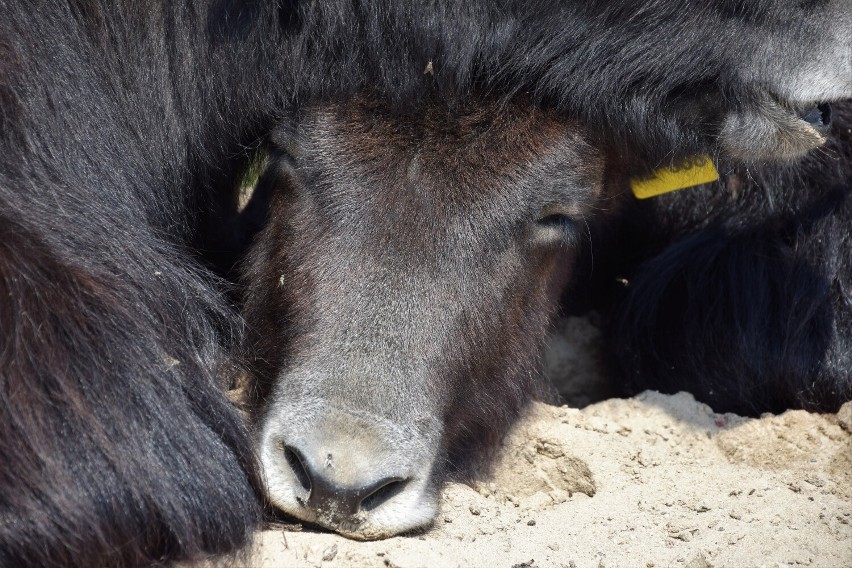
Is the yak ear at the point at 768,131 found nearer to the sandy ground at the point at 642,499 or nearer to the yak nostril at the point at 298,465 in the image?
the sandy ground at the point at 642,499

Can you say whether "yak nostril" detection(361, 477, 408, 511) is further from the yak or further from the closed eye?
the closed eye

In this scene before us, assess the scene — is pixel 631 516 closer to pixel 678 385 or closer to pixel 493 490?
pixel 493 490

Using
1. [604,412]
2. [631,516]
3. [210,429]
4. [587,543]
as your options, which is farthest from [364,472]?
[604,412]

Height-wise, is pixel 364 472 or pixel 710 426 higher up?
pixel 364 472

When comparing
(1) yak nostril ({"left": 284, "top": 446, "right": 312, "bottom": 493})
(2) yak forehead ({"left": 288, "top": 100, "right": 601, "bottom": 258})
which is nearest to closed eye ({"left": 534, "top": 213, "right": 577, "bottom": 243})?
(2) yak forehead ({"left": 288, "top": 100, "right": 601, "bottom": 258})

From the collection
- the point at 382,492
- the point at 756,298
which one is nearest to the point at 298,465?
the point at 382,492

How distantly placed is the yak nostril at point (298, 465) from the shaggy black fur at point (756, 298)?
2.23 m

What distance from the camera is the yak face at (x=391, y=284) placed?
354 cm

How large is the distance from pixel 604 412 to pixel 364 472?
159 centimetres

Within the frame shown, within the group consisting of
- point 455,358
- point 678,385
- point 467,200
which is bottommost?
point 678,385

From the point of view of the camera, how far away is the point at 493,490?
13.9ft

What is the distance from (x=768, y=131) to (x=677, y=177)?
67 cm

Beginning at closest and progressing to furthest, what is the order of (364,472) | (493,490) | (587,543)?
(364,472) < (587,543) < (493,490)

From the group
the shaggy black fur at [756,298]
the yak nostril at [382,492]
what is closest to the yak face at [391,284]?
the yak nostril at [382,492]
